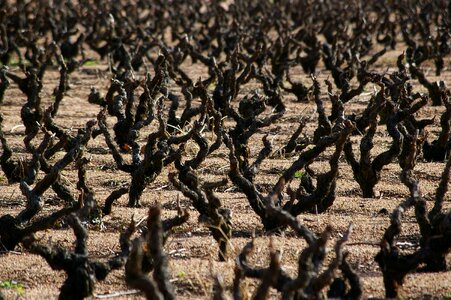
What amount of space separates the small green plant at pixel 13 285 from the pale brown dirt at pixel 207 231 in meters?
0.02

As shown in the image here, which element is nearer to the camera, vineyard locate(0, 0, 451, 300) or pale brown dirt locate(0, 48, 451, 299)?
vineyard locate(0, 0, 451, 300)

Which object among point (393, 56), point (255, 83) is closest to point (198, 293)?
point (255, 83)

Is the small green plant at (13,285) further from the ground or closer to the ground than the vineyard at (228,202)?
closer to the ground

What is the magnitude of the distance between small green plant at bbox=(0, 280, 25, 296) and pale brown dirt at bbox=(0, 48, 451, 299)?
23mm

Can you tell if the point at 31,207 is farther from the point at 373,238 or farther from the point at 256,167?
the point at 373,238

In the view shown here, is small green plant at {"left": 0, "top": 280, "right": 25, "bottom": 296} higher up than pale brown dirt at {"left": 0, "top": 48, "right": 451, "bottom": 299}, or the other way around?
pale brown dirt at {"left": 0, "top": 48, "right": 451, "bottom": 299}

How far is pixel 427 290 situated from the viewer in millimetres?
3635

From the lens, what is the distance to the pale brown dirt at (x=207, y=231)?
147 inches

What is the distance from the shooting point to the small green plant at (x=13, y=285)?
12.1 feet

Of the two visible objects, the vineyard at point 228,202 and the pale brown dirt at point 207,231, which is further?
the pale brown dirt at point 207,231

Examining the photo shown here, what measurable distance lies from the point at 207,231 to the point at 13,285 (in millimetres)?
1044

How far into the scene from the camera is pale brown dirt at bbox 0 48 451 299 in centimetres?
372

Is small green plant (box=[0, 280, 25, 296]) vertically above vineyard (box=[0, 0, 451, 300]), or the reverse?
vineyard (box=[0, 0, 451, 300])

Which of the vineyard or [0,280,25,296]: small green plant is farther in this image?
[0,280,25,296]: small green plant
